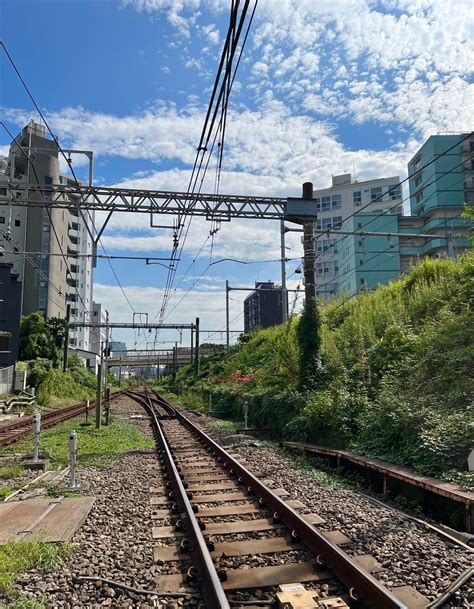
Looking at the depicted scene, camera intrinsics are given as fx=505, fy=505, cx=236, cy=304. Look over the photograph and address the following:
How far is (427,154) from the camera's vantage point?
53188 millimetres

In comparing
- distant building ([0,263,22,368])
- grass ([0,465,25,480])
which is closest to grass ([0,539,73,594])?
grass ([0,465,25,480])

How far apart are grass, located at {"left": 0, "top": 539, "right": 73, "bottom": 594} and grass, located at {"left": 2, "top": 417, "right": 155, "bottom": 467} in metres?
5.86

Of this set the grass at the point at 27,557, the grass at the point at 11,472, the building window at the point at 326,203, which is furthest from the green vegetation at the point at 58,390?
the building window at the point at 326,203

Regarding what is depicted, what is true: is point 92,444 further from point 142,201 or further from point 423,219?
point 423,219

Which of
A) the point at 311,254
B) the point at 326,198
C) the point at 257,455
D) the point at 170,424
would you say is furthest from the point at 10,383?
the point at 326,198

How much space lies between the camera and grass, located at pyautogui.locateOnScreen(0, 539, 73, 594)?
4633 millimetres

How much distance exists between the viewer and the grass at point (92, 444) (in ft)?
38.9

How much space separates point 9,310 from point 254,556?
38578 mm

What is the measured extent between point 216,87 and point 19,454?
10.3 m

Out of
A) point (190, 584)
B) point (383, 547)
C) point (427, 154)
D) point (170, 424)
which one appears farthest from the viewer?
point (427, 154)

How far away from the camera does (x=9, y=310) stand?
39344mm

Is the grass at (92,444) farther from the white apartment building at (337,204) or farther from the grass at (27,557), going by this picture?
the white apartment building at (337,204)

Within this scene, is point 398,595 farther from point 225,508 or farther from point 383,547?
point 225,508

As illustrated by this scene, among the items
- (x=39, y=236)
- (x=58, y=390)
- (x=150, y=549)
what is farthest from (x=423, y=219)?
(x=150, y=549)
